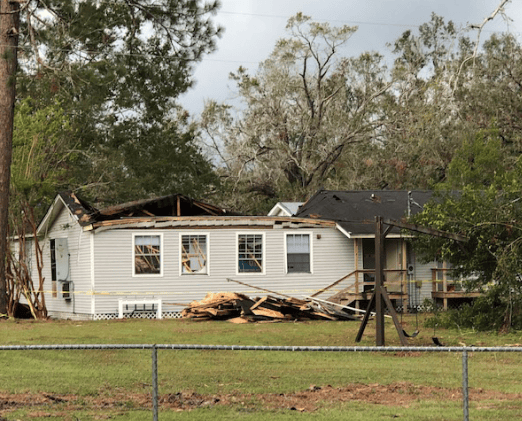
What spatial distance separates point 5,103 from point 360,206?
1259 cm

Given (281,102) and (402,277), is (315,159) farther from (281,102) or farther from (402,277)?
(402,277)

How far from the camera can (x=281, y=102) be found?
157 ft

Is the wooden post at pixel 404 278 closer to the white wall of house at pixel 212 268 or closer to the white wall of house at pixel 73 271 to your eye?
the white wall of house at pixel 212 268

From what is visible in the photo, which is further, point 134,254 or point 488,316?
point 134,254

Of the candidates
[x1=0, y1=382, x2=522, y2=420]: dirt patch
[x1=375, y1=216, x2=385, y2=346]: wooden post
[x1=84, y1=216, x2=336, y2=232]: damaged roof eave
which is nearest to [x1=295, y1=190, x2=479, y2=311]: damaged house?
[x1=84, y1=216, x2=336, y2=232]: damaged roof eave

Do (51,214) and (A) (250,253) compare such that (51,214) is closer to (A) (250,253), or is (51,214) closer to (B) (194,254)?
(B) (194,254)

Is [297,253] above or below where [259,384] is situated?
above

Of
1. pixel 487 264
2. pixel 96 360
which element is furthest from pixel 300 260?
pixel 96 360

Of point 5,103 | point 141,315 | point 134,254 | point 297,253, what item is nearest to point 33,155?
point 5,103

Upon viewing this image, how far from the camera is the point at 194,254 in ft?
93.0

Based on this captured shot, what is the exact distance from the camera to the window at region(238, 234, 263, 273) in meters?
28.7

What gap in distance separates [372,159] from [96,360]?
113 ft

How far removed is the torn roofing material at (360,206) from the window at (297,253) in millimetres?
1304

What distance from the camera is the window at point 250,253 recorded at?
2867 cm
